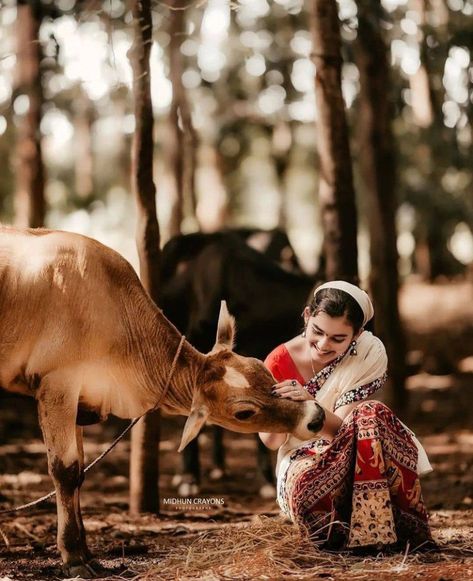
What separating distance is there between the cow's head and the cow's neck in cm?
15

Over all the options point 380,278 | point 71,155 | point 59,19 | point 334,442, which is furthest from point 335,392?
point 71,155

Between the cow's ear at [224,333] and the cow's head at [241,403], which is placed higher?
the cow's ear at [224,333]

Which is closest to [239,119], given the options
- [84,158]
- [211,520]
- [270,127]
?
[270,127]

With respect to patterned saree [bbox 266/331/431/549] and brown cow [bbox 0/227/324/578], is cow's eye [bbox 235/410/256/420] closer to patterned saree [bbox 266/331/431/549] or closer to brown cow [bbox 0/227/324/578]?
brown cow [bbox 0/227/324/578]

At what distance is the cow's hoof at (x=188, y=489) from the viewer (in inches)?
332

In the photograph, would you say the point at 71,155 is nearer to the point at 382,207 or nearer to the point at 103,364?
the point at 382,207

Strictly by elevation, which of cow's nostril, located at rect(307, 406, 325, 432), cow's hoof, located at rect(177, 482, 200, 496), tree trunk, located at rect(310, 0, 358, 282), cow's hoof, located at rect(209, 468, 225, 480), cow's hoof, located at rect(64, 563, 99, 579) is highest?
tree trunk, located at rect(310, 0, 358, 282)

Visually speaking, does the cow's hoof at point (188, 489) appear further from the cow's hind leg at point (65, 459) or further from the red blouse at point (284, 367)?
the red blouse at point (284, 367)

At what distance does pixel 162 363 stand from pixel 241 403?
63 cm

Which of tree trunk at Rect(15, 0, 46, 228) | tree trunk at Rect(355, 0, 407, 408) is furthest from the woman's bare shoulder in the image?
tree trunk at Rect(15, 0, 46, 228)

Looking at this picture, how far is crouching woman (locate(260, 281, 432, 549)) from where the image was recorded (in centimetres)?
474

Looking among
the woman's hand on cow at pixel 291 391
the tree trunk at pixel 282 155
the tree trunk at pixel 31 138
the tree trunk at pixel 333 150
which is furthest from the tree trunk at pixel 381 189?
the tree trunk at pixel 282 155

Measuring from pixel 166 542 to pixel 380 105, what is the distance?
729cm

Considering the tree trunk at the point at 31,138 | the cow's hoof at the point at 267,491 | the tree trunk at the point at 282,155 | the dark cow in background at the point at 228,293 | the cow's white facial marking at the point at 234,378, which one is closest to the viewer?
the cow's white facial marking at the point at 234,378
